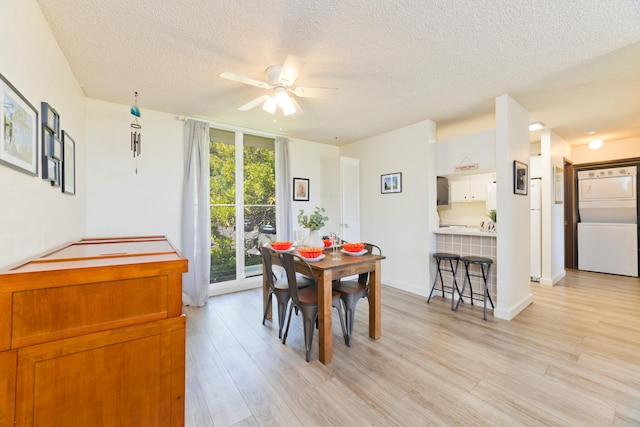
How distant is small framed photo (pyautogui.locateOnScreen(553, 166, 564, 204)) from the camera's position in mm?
4490

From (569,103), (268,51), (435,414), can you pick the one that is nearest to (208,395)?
(435,414)

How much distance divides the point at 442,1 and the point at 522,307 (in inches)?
135

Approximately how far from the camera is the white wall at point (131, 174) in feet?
10.0

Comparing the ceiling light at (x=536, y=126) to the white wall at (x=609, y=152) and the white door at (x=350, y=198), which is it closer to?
the white wall at (x=609, y=152)

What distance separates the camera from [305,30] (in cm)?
186

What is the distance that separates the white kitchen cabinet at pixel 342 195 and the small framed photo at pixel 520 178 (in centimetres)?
240

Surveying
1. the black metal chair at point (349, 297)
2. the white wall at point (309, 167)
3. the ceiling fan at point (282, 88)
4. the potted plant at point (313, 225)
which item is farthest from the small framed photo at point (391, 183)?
the ceiling fan at point (282, 88)

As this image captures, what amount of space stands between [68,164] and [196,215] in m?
1.48

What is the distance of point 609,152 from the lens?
497 cm

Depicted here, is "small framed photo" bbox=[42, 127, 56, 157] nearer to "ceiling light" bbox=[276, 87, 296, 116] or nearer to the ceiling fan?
the ceiling fan

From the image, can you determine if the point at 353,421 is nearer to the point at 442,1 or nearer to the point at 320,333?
the point at 320,333

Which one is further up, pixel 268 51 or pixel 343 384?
pixel 268 51

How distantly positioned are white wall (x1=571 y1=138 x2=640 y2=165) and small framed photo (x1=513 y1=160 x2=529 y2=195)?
129 inches

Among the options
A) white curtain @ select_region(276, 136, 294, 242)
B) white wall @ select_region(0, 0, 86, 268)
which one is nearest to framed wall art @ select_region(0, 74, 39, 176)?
white wall @ select_region(0, 0, 86, 268)
